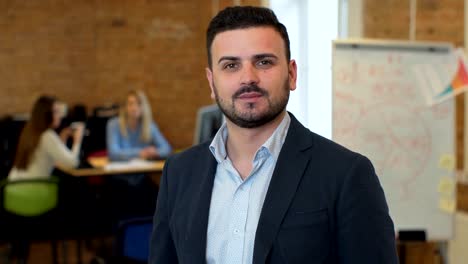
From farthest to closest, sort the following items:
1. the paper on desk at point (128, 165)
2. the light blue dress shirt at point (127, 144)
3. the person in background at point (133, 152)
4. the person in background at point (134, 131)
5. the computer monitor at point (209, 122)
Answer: the person in background at point (134, 131)
the light blue dress shirt at point (127, 144)
the person in background at point (133, 152)
the paper on desk at point (128, 165)
the computer monitor at point (209, 122)

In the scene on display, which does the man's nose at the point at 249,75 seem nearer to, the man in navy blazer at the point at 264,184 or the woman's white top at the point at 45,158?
the man in navy blazer at the point at 264,184

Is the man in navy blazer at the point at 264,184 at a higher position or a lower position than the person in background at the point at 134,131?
higher

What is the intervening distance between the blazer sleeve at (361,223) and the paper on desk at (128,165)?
3392mm

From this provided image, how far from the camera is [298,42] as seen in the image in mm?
3445

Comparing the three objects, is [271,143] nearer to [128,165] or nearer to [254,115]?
[254,115]

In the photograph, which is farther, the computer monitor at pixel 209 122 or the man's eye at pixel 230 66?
the computer monitor at pixel 209 122

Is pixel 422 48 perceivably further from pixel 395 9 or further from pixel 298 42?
pixel 298 42

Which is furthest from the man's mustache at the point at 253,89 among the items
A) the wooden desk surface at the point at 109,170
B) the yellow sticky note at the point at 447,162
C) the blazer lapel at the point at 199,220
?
the wooden desk surface at the point at 109,170

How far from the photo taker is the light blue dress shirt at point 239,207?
1.27 meters

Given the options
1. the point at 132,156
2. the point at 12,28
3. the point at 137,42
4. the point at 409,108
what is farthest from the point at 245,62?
the point at 12,28

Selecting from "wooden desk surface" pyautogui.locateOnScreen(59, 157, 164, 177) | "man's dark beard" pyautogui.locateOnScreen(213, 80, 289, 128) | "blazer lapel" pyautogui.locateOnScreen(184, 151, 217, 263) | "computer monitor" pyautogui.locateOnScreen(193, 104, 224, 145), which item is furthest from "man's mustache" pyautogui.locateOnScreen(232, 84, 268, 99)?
"wooden desk surface" pyautogui.locateOnScreen(59, 157, 164, 177)

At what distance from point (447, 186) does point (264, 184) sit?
1.83 meters

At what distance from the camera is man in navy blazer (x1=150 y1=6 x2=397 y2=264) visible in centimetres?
119

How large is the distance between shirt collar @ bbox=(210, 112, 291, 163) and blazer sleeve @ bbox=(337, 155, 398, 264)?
0.59 ft
